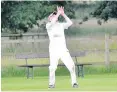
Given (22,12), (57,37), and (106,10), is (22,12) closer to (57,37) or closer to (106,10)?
(106,10)

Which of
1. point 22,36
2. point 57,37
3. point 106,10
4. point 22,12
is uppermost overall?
point 106,10

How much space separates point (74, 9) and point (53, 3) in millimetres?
2242

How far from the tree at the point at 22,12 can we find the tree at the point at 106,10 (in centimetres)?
247

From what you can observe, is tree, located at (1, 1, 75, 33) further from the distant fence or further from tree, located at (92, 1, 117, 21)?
tree, located at (92, 1, 117, 21)

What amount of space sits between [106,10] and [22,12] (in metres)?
4.23

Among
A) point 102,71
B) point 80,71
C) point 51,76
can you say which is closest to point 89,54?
point 102,71

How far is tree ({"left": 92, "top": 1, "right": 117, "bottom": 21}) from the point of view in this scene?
3062 centimetres

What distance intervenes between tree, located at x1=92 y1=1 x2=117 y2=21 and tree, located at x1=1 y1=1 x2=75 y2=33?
247 cm

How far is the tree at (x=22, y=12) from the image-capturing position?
30156 millimetres

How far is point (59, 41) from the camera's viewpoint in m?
15.5

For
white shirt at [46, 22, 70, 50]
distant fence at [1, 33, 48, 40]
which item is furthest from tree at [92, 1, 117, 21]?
white shirt at [46, 22, 70, 50]

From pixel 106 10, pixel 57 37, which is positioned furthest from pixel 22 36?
pixel 57 37

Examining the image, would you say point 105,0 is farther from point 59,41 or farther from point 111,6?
point 59,41

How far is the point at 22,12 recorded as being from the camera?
30.0m
